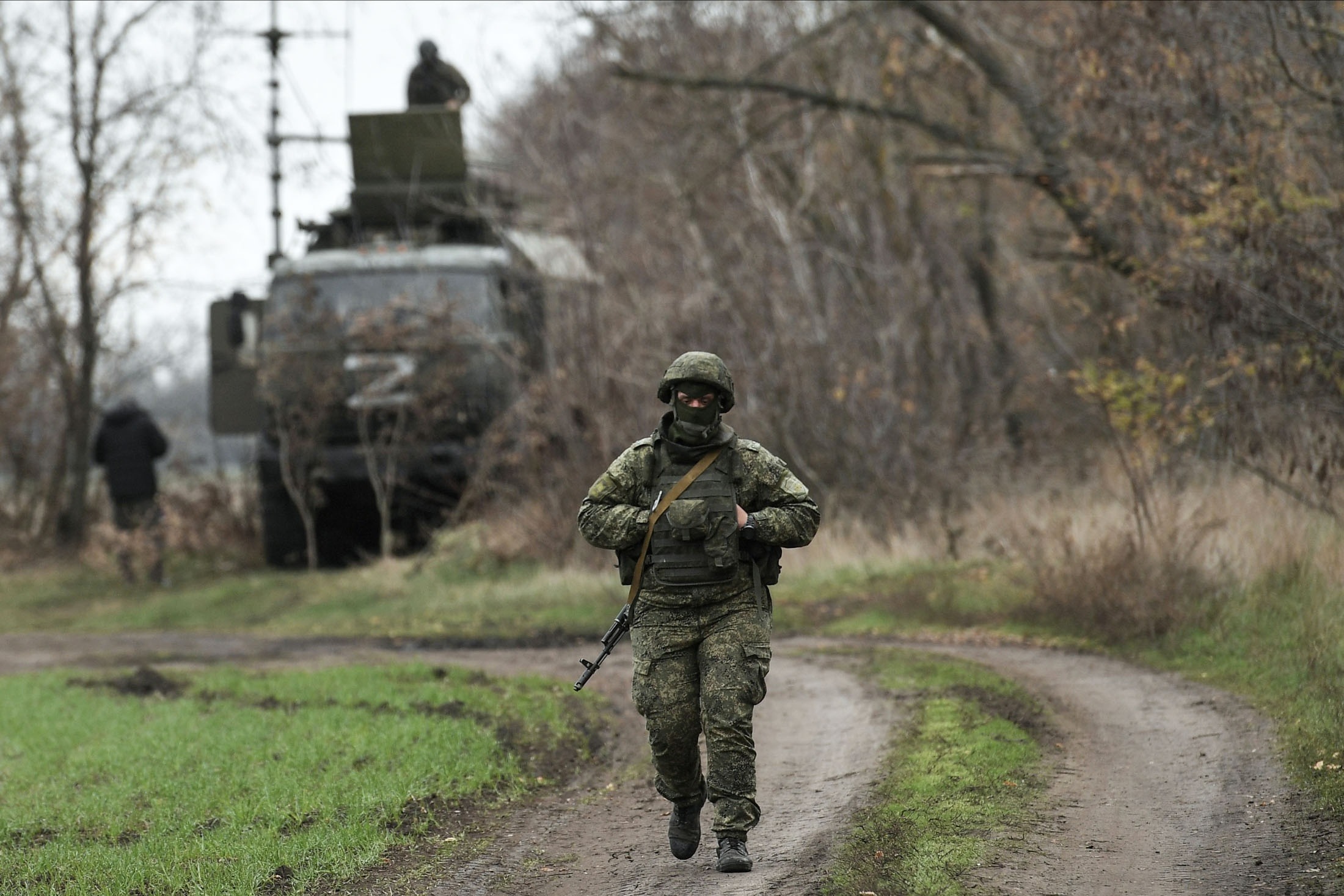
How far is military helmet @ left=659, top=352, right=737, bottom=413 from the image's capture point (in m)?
5.68

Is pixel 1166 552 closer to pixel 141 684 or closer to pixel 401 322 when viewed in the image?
pixel 141 684

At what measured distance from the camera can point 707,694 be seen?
5.67 metres

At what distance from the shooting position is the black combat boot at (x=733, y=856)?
18.1 ft

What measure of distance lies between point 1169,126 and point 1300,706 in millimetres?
5425

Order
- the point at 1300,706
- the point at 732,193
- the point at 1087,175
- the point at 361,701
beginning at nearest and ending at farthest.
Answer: the point at 1300,706, the point at 361,701, the point at 1087,175, the point at 732,193

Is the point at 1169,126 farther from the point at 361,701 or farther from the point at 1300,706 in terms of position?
the point at 361,701

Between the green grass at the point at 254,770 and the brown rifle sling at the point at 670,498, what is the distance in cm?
157

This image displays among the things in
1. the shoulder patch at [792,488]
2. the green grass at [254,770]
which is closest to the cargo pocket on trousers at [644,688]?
the shoulder patch at [792,488]

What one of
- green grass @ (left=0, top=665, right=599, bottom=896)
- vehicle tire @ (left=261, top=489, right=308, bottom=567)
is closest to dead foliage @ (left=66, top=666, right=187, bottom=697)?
green grass @ (left=0, top=665, right=599, bottom=896)

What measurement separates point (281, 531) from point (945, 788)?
1360 cm

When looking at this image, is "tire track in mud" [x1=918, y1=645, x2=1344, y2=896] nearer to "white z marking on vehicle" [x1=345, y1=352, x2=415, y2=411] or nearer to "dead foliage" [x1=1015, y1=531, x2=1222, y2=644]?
"dead foliage" [x1=1015, y1=531, x2=1222, y2=644]

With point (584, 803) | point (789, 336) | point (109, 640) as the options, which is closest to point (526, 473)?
point (789, 336)

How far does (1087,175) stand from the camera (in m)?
13.6

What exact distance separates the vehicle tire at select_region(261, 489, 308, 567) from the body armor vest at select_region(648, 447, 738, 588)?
13.2 meters
